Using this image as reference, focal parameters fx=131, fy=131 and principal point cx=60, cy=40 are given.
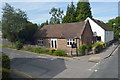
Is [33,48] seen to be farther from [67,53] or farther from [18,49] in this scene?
[67,53]

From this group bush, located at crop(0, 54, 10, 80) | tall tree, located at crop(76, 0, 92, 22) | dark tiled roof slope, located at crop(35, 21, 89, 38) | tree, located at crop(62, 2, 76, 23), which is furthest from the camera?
tree, located at crop(62, 2, 76, 23)

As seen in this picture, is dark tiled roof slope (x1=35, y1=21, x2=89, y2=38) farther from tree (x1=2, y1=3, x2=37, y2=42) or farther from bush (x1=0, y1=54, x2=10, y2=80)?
bush (x1=0, y1=54, x2=10, y2=80)

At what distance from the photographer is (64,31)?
84.0 feet

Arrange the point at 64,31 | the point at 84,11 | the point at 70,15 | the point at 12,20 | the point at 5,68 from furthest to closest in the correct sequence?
the point at 70,15
the point at 84,11
the point at 64,31
the point at 12,20
the point at 5,68

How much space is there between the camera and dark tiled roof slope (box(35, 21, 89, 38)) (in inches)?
934

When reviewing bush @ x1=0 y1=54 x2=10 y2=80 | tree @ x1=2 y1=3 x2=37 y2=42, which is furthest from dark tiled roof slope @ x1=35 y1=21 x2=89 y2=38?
bush @ x1=0 y1=54 x2=10 y2=80

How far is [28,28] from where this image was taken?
29.1 metres

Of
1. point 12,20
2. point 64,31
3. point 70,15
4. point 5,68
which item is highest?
point 70,15

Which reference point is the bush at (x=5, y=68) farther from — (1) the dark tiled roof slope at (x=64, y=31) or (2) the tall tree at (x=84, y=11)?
(2) the tall tree at (x=84, y=11)

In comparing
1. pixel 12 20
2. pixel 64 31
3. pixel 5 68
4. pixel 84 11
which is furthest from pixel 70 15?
pixel 5 68

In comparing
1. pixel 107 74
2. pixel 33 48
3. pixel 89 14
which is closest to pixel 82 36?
pixel 33 48

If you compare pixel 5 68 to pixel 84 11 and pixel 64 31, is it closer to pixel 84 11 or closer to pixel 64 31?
pixel 64 31

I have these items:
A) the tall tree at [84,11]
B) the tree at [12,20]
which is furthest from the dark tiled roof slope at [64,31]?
the tall tree at [84,11]

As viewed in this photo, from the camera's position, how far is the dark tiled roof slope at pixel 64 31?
23722mm
